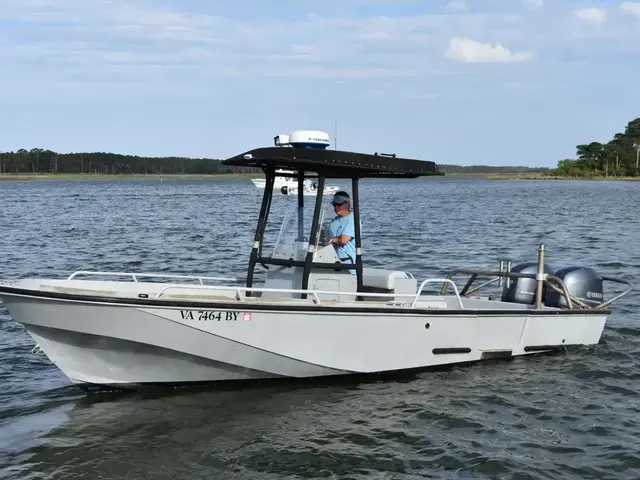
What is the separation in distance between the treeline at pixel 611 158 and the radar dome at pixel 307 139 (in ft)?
483

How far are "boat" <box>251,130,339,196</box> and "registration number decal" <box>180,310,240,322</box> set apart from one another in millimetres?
2244

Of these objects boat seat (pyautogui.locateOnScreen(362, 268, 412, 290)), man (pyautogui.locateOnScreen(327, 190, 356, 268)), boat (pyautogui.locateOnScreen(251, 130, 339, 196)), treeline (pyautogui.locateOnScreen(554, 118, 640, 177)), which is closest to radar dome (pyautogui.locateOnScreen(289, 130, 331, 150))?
boat (pyautogui.locateOnScreen(251, 130, 339, 196))

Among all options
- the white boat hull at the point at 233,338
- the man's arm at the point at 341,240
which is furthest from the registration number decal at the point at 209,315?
the man's arm at the point at 341,240

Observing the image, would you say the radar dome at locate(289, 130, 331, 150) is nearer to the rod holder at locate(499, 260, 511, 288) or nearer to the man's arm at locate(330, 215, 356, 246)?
the man's arm at locate(330, 215, 356, 246)

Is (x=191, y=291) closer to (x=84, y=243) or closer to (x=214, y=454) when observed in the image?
(x=214, y=454)

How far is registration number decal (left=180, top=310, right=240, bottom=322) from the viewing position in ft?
30.8

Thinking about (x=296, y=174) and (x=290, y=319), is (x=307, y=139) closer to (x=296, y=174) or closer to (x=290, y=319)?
(x=296, y=174)

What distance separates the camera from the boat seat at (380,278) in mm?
11133

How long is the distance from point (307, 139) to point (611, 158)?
525 feet

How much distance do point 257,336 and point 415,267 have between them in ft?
43.4

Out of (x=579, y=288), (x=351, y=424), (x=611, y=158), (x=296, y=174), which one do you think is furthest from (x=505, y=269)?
(x=611, y=158)

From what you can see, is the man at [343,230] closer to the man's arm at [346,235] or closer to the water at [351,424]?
the man's arm at [346,235]

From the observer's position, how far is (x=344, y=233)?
10898 millimetres

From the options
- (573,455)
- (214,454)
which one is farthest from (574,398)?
(214,454)
